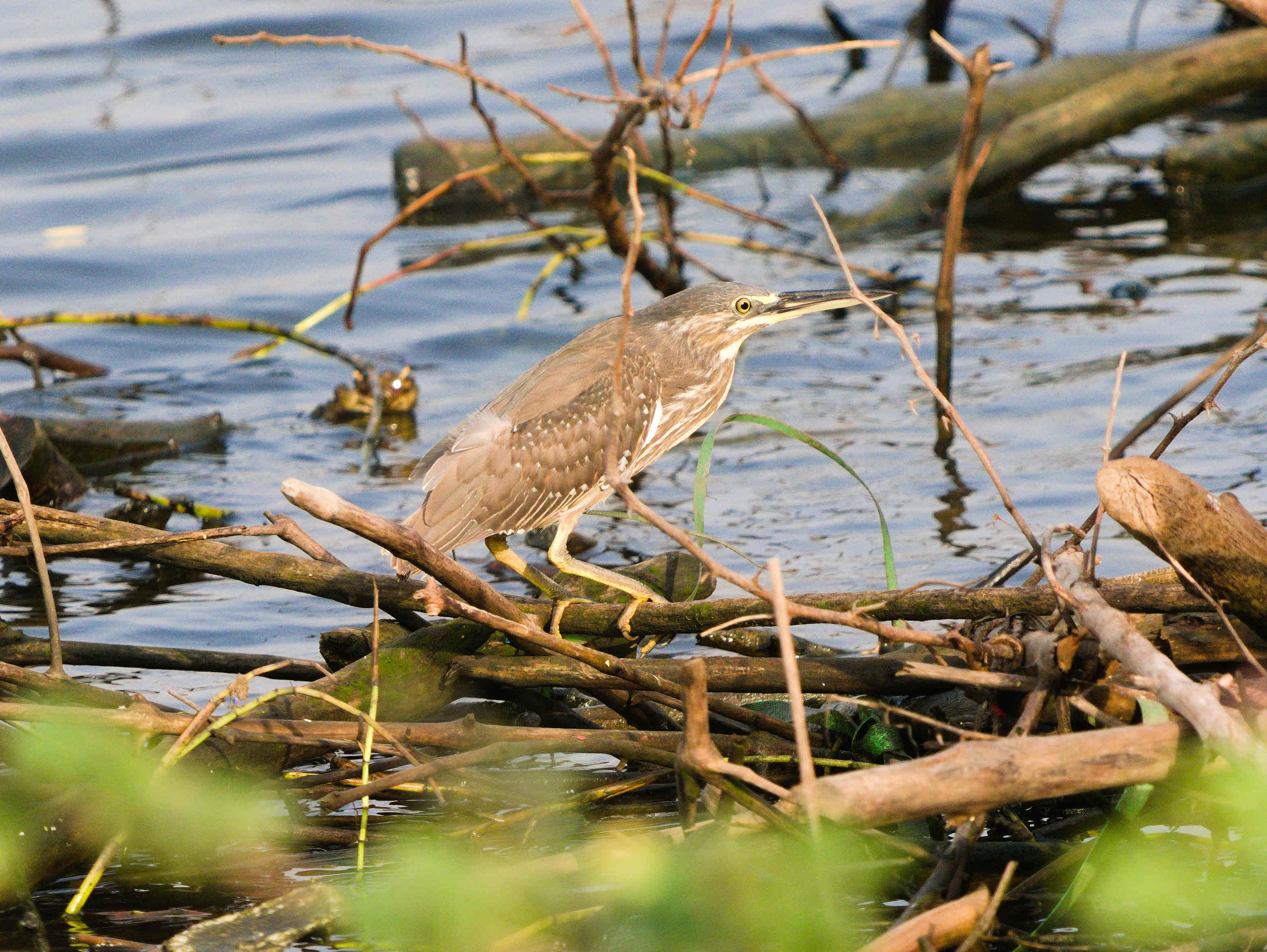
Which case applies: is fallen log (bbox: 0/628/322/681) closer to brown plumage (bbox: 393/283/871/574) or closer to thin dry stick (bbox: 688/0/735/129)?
brown plumage (bbox: 393/283/871/574)

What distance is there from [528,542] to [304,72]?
11.3 meters

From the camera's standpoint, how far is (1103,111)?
31.8 feet

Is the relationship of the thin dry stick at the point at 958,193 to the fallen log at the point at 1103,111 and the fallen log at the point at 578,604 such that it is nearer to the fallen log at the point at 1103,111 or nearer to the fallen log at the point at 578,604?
the fallen log at the point at 578,604

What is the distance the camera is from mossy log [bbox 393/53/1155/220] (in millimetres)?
11023

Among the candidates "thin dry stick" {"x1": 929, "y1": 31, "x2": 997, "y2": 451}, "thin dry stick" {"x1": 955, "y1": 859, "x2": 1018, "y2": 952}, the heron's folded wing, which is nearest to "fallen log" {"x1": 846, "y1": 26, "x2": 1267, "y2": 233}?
"thin dry stick" {"x1": 929, "y1": 31, "x2": 997, "y2": 451}

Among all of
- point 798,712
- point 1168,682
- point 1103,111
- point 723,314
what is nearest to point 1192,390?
point 1168,682

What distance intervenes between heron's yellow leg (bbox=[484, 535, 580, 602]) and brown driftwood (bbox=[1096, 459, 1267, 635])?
161 centimetres

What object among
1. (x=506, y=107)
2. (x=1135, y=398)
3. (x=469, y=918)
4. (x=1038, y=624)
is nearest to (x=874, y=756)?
(x=1038, y=624)

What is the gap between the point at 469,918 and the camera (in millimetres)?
2646

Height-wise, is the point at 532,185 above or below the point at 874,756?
above

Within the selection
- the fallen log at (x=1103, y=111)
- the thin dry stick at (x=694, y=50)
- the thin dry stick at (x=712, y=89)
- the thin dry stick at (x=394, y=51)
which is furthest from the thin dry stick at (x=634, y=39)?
the fallen log at (x=1103, y=111)

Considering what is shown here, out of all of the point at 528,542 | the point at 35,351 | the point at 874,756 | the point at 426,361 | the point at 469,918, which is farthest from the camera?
the point at 426,361

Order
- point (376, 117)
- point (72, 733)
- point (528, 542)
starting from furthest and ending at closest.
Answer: point (376, 117), point (528, 542), point (72, 733)

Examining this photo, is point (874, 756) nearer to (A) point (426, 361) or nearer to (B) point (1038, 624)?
(B) point (1038, 624)
